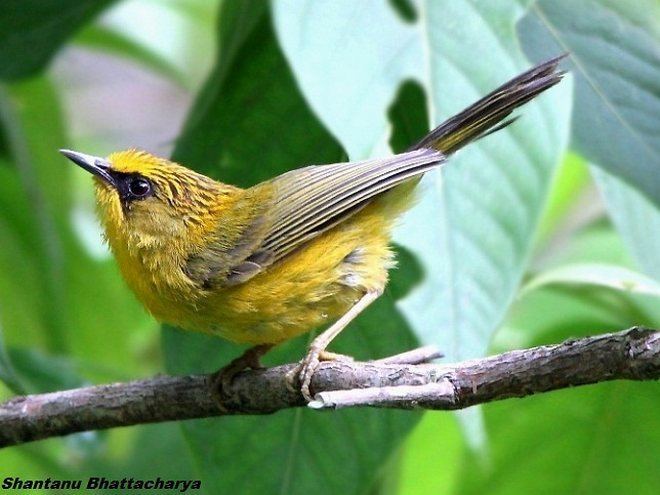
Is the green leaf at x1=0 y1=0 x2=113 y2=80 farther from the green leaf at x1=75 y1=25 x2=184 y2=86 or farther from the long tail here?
the long tail

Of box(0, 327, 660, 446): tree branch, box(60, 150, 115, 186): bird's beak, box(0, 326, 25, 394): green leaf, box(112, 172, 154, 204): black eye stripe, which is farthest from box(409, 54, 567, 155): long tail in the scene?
box(0, 326, 25, 394): green leaf

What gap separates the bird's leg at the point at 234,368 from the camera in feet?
9.49

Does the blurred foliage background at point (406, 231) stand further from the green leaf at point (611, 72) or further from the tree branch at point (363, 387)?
the tree branch at point (363, 387)

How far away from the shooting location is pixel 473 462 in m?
3.82

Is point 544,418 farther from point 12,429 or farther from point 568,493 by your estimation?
point 12,429

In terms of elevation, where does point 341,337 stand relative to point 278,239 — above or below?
below

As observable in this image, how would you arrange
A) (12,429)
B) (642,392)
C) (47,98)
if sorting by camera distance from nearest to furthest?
(12,429) < (642,392) < (47,98)

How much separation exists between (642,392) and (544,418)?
0.38 m

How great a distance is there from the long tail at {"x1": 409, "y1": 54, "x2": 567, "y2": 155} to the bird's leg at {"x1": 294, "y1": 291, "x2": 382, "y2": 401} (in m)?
0.53

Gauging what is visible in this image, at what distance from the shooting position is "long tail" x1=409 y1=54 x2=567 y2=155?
111 inches

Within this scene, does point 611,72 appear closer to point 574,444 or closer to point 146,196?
point 574,444

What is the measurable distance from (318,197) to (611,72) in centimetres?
105

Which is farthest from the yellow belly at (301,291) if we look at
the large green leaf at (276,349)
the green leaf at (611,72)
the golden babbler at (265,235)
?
the green leaf at (611,72)

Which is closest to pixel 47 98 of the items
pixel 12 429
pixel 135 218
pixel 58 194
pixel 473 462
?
pixel 58 194
